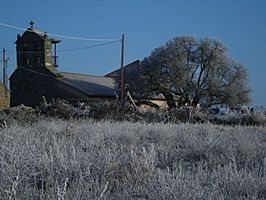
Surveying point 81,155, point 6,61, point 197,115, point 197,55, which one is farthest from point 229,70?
point 81,155

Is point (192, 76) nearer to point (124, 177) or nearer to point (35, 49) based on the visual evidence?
point (35, 49)

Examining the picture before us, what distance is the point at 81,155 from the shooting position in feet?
16.3

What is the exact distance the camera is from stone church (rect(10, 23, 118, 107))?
3847 cm

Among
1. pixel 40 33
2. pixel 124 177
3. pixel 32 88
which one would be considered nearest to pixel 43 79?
pixel 32 88

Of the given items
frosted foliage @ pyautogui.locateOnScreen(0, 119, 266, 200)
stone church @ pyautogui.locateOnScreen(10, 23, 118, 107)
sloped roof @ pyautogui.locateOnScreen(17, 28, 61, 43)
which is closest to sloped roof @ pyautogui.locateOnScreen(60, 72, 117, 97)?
stone church @ pyautogui.locateOnScreen(10, 23, 118, 107)

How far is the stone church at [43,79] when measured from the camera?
38469 mm

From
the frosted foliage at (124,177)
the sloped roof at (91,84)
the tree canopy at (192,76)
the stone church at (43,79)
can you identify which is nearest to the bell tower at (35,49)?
the stone church at (43,79)

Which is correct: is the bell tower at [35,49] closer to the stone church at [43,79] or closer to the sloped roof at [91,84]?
the stone church at [43,79]

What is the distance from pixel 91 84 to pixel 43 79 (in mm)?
5564

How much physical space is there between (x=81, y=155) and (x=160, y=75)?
1212 inches

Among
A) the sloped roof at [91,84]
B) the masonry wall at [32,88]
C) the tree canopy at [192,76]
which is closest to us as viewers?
the tree canopy at [192,76]

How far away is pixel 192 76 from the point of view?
119ft

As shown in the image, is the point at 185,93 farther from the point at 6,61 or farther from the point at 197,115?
the point at 6,61

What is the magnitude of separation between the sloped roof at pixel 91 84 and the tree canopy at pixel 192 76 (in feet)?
13.5
